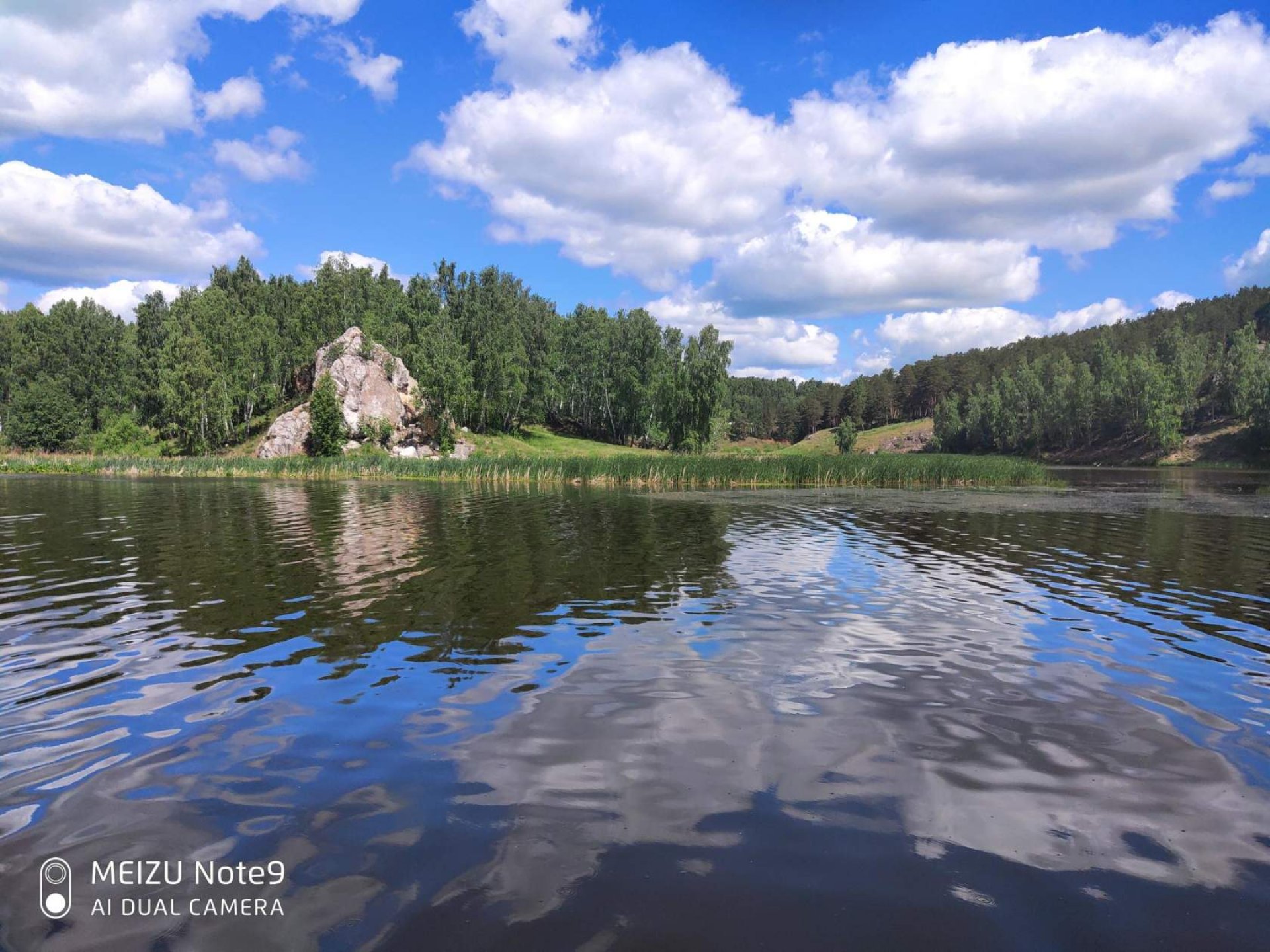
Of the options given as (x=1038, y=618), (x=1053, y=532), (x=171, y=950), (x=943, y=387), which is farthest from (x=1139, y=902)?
(x=943, y=387)

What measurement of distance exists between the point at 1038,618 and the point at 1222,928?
33.1 feet

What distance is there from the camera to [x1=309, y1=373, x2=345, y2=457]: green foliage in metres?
89.6

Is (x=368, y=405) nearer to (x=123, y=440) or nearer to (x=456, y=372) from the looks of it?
(x=456, y=372)

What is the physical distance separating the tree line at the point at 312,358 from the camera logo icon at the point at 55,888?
9621 cm

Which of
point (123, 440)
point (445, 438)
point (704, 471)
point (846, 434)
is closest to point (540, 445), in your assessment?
point (445, 438)

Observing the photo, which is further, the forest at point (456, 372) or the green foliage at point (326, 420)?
the forest at point (456, 372)

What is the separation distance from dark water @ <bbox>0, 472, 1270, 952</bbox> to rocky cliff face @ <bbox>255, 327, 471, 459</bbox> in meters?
80.3

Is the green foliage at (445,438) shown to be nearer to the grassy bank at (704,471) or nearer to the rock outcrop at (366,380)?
the rock outcrop at (366,380)

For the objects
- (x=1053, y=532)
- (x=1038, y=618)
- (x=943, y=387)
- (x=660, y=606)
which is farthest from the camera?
(x=943, y=387)

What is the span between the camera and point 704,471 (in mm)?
60781

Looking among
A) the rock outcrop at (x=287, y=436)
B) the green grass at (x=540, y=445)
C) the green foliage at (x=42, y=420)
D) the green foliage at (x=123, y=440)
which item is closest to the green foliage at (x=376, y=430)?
the rock outcrop at (x=287, y=436)

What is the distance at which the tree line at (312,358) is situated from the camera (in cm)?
10112

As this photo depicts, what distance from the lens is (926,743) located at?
26.7ft

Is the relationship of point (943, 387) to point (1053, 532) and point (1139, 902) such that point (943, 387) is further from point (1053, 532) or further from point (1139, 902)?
Result: point (1139, 902)
